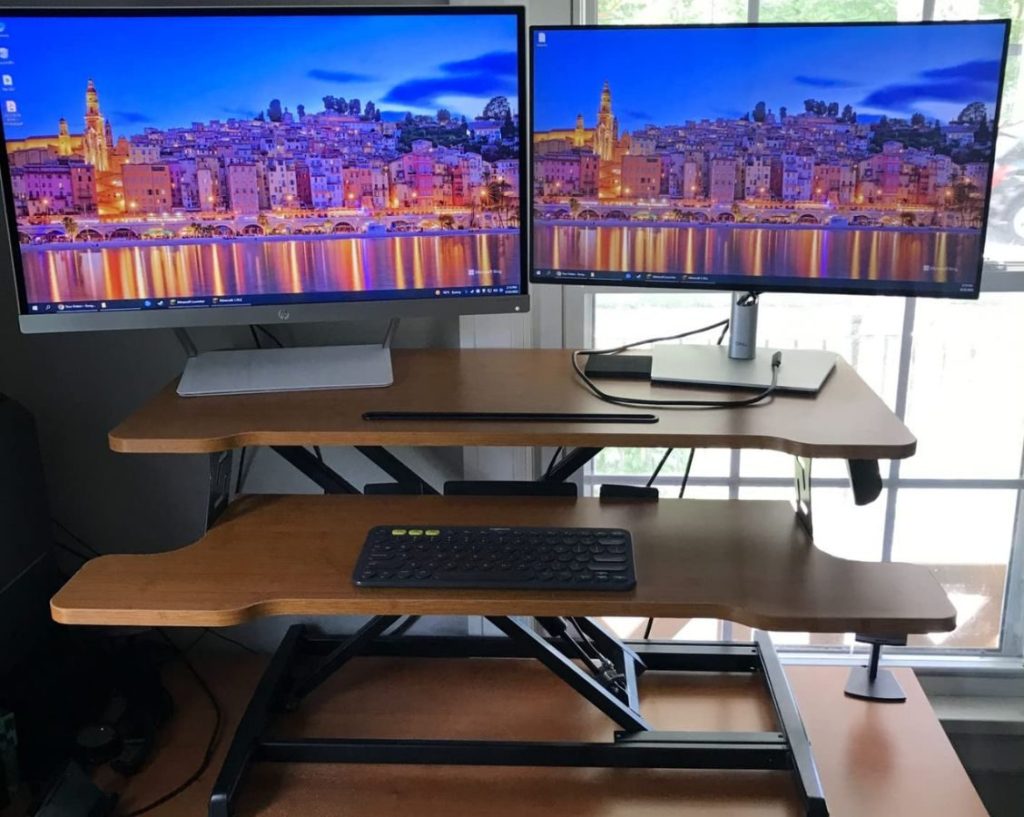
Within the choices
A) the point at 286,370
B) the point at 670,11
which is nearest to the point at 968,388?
the point at 670,11

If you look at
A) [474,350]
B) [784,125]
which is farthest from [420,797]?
[784,125]

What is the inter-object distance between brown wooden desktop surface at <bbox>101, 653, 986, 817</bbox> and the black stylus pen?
500 mm

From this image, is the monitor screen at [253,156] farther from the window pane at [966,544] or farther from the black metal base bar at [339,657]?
the window pane at [966,544]

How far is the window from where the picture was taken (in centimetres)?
152

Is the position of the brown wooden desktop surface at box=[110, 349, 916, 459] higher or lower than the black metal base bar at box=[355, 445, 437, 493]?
higher

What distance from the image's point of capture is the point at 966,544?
175 cm

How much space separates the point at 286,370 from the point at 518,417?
0.38 m

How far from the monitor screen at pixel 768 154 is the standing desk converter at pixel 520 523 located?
0.59 ft

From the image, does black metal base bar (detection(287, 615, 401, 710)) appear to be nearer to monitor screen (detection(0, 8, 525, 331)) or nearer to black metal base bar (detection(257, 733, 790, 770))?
black metal base bar (detection(257, 733, 790, 770))

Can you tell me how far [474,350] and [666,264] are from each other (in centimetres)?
35

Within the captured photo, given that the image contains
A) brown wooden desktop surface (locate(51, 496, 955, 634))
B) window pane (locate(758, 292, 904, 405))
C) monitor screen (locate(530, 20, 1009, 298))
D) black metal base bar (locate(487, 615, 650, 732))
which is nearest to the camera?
brown wooden desktop surface (locate(51, 496, 955, 634))

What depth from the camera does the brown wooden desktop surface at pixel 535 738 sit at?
4.19 ft

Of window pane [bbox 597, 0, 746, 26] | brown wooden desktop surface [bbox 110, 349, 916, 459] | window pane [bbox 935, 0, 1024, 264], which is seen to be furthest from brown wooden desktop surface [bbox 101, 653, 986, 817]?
window pane [bbox 597, 0, 746, 26]

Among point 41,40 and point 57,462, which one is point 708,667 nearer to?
point 57,462
